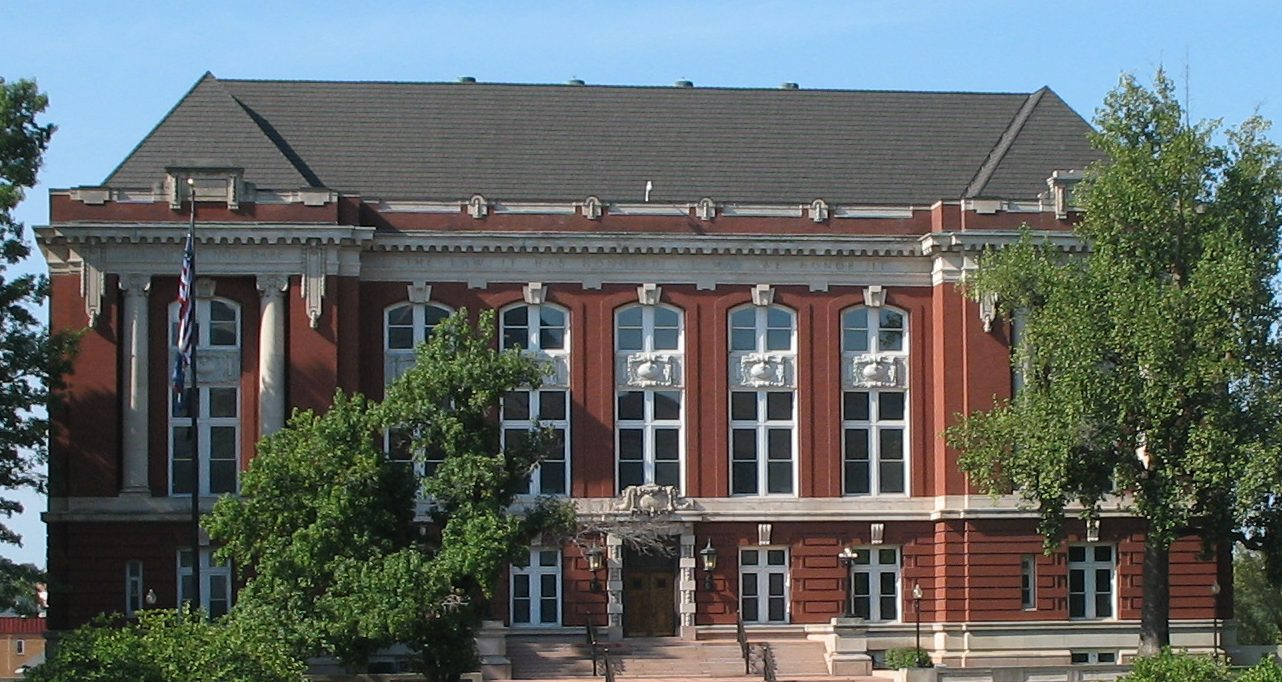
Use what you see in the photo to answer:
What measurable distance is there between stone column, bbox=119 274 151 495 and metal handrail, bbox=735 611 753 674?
15164 mm

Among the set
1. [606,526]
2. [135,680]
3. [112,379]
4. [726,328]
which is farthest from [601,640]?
[135,680]

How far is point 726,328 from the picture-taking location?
193 ft

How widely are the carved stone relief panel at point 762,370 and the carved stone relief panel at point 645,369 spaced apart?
1.48m

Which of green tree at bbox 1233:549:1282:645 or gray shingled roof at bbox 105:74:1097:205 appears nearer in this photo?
gray shingled roof at bbox 105:74:1097:205

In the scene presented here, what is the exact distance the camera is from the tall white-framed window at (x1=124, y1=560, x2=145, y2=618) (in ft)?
182

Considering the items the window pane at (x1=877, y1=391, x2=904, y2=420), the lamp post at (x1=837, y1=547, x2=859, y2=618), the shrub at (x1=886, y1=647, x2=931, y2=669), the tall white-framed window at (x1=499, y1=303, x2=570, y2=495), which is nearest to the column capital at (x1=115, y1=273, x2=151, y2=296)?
the tall white-framed window at (x1=499, y1=303, x2=570, y2=495)

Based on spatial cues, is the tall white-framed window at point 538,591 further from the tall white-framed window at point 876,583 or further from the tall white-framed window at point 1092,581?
the tall white-framed window at point 1092,581

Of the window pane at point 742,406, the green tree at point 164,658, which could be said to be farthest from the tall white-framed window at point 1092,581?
the green tree at point 164,658

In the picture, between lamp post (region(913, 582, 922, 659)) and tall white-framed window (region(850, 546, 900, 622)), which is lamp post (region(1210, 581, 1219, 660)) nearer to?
lamp post (region(913, 582, 922, 659))

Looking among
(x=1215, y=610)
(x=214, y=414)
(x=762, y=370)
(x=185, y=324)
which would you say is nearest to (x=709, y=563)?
(x=762, y=370)

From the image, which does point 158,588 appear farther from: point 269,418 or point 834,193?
point 834,193

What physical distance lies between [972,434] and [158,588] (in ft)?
65.4

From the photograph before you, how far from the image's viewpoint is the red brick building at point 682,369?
5641cm

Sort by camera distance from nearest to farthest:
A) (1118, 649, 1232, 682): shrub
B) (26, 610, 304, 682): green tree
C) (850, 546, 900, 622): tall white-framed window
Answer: (26, 610, 304, 682): green tree
(1118, 649, 1232, 682): shrub
(850, 546, 900, 622): tall white-framed window
